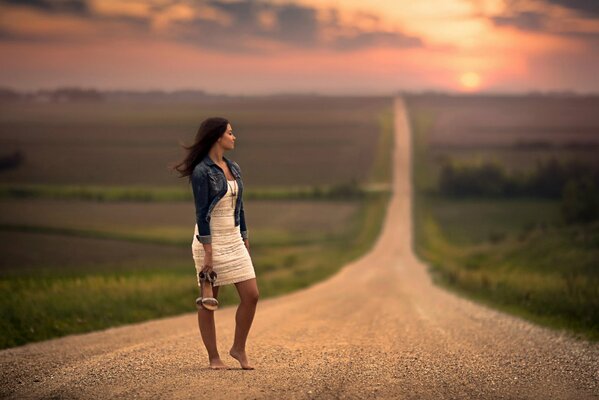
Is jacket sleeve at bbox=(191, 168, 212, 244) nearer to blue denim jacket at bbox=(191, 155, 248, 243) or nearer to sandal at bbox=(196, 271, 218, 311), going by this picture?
blue denim jacket at bbox=(191, 155, 248, 243)

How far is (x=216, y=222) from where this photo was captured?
8586mm

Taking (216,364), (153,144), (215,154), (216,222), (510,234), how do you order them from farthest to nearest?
(153,144)
(510,234)
(216,364)
(215,154)
(216,222)

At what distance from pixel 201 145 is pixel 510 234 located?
5747 cm

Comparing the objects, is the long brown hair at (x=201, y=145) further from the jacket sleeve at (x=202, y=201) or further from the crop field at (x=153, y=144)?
the crop field at (x=153, y=144)

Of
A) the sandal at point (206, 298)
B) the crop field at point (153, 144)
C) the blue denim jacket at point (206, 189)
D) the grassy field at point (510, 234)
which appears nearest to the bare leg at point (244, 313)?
the sandal at point (206, 298)

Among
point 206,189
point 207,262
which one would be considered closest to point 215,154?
point 206,189

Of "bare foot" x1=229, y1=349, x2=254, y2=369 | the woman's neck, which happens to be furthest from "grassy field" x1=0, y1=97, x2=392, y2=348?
the woman's neck

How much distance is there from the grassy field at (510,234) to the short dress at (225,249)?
7.71 m

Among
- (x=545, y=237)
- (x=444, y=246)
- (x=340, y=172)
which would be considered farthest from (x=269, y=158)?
(x=545, y=237)

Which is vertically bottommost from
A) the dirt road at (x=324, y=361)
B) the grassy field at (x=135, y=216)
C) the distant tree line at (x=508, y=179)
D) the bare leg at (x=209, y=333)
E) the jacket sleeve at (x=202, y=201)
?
the distant tree line at (x=508, y=179)

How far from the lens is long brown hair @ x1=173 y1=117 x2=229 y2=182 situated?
8.63 metres

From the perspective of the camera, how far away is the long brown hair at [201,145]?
8633mm

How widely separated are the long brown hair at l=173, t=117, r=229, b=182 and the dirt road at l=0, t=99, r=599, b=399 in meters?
2.19

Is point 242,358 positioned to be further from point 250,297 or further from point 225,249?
point 225,249
